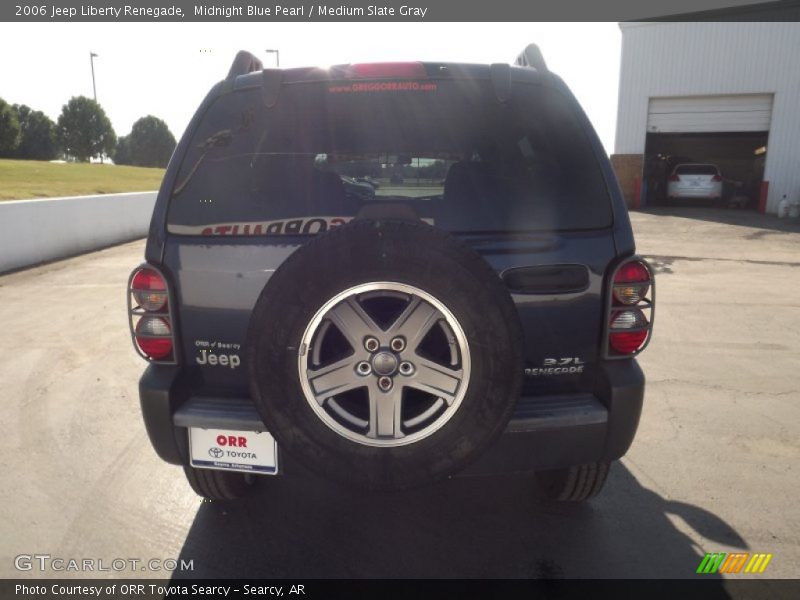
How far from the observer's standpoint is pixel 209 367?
2.34 metres

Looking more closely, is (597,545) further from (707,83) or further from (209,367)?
(707,83)

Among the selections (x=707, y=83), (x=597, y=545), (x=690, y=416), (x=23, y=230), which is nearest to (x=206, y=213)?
(x=597, y=545)

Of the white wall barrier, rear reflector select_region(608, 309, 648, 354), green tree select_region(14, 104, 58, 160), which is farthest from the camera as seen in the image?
green tree select_region(14, 104, 58, 160)

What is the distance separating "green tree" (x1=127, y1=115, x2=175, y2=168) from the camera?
9912 centimetres

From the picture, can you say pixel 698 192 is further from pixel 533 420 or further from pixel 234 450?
pixel 234 450

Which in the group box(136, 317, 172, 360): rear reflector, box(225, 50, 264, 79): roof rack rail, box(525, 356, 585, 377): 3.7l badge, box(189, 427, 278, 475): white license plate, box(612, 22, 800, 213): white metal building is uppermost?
box(612, 22, 800, 213): white metal building

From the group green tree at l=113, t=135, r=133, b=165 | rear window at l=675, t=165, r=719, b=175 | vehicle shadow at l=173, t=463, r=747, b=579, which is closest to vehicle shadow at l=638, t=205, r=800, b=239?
rear window at l=675, t=165, r=719, b=175

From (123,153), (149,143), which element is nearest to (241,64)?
(149,143)

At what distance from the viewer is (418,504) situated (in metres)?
2.94

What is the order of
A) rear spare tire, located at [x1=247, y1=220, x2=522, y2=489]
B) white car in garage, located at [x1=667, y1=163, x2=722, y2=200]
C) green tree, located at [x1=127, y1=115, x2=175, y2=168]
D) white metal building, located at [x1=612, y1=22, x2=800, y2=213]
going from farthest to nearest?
green tree, located at [x1=127, y1=115, x2=175, y2=168], white car in garage, located at [x1=667, y1=163, x2=722, y2=200], white metal building, located at [x1=612, y1=22, x2=800, y2=213], rear spare tire, located at [x1=247, y1=220, x2=522, y2=489]

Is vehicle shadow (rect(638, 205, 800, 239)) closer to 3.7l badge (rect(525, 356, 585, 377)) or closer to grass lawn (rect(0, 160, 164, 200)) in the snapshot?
3.7l badge (rect(525, 356, 585, 377))

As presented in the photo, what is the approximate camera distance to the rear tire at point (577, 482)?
2.69m

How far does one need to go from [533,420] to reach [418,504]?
105 cm

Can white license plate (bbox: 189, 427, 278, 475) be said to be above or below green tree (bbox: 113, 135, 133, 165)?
below
